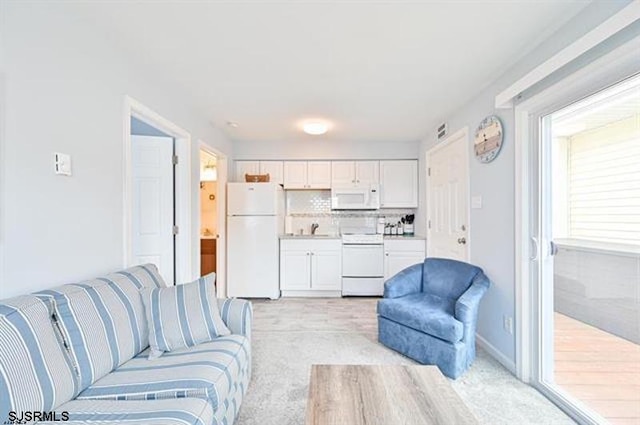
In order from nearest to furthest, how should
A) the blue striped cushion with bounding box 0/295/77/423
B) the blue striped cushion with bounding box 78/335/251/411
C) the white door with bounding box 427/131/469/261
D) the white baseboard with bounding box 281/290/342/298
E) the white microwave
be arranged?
the blue striped cushion with bounding box 0/295/77/423
the blue striped cushion with bounding box 78/335/251/411
the white door with bounding box 427/131/469/261
the white baseboard with bounding box 281/290/342/298
the white microwave

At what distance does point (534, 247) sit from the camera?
2207mm

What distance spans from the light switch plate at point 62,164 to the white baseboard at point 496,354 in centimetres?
319

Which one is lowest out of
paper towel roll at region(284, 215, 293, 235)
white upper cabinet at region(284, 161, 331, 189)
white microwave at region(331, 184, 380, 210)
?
paper towel roll at region(284, 215, 293, 235)

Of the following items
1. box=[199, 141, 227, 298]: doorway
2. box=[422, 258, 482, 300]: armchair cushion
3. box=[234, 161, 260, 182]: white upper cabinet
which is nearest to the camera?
box=[422, 258, 482, 300]: armchair cushion

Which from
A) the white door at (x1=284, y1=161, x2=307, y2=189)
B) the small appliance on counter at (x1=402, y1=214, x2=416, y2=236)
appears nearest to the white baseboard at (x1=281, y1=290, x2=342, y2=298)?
the small appliance on counter at (x1=402, y1=214, x2=416, y2=236)

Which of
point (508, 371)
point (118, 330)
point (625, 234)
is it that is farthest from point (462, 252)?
point (118, 330)

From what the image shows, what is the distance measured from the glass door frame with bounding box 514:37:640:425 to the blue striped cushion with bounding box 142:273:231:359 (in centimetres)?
208

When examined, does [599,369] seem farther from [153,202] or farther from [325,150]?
[325,150]

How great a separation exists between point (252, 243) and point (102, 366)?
120 inches

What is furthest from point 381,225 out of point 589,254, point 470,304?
Result: point 589,254

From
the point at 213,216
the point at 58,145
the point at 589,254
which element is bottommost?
the point at 589,254

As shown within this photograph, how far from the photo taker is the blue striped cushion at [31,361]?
1076mm

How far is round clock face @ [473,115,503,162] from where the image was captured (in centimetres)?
258

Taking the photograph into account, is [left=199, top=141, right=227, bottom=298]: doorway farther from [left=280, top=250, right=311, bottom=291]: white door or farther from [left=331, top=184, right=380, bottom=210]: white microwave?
[left=331, top=184, right=380, bottom=210]: white microwave
